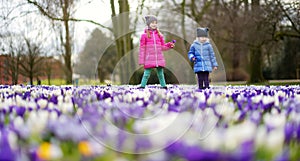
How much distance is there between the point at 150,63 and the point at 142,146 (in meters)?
7.53

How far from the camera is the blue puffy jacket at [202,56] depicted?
9.95 m

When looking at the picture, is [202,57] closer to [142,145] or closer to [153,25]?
[153,25]

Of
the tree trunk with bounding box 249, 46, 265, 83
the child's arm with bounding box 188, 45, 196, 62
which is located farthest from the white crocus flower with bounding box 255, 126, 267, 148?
the tree trunk with bounding box 249, 46, 265, 83

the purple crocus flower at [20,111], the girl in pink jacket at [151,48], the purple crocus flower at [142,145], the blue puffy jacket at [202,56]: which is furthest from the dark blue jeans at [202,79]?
the purple crocus flower at [142,145]

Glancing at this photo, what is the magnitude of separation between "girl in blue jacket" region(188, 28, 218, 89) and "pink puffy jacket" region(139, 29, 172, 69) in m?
0.79

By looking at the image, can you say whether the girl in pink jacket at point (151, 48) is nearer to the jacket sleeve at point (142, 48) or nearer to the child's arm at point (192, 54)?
the jacket sleeve at point (142, 48)

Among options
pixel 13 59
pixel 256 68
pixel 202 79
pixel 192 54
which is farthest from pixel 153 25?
pixel 256 68

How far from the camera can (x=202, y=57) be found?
9961 millimetres

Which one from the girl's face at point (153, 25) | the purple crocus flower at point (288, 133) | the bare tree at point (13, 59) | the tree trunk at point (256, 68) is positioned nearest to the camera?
the purple crocus flower at point (288, 133)

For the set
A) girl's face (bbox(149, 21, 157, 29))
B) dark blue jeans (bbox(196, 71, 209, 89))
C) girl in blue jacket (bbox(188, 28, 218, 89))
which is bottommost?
dark blue jeans (bbox(196, 71, 209, 89))

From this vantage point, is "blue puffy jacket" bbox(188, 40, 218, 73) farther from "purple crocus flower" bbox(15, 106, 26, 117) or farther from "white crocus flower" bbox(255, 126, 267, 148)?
"white crocus flower" bbox(255, 126, 267, 148)

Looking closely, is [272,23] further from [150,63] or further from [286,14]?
[150,63]

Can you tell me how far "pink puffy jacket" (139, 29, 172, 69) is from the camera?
957cm

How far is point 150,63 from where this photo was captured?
31.5 feet
